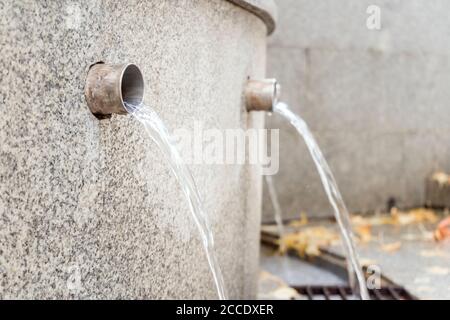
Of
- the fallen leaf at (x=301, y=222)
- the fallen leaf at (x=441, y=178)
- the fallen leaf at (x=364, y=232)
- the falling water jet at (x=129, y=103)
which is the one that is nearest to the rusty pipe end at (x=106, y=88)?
the falling water jet at (x=129, y=103)

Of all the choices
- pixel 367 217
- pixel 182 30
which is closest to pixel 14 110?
pixel 182 30

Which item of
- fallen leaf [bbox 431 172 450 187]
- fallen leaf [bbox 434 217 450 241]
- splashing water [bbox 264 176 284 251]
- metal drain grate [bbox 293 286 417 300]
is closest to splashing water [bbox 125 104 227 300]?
metal drain grate [bbox 293 286 417 300]

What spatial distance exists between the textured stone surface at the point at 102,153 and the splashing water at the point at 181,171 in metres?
0.04

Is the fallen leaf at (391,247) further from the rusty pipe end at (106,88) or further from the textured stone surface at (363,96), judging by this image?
the rusty pipe end at (106,88)

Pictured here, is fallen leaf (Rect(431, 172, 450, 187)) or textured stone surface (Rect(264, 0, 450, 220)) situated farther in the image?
fallen leaf (Rect(431, 172, 450, 187))

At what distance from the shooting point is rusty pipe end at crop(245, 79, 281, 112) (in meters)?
3.17

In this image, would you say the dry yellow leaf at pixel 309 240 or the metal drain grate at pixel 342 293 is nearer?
the metal drain grate at pixel 342 293

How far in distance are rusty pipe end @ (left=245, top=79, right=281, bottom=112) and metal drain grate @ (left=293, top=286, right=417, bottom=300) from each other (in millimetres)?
1459

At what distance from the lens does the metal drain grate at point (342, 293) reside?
3773mm

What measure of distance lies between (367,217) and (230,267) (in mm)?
3841

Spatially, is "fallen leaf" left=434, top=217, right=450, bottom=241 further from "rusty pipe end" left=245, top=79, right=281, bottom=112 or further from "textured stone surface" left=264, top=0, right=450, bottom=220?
"rusty pipe end" left=245, top=79, right=281, bottom=112

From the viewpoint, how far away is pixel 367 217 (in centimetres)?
666

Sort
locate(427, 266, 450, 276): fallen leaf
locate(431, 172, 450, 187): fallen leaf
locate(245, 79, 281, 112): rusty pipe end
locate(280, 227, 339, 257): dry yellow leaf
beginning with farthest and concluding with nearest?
locate(431, 172, 450, 187): fallen leaf, locate(280, 227, 339, 257): dry yellow leaf, locate(427, 266, 450, 276): fallen leaf, locate(245, 79, 281, 112): rusty pipe end

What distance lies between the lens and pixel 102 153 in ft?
6.06
